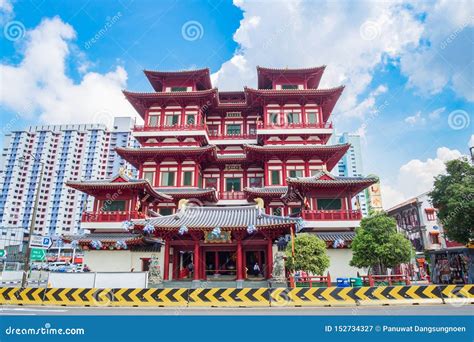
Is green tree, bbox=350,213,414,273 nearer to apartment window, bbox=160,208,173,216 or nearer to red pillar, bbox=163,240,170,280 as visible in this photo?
red pillar, bbox=163,240,170,280

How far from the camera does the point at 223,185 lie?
34.4 m

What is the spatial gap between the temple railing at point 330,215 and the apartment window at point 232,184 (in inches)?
394

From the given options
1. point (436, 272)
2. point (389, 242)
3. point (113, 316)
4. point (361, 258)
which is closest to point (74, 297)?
point (113, 316)

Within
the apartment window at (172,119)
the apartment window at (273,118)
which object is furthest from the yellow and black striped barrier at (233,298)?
the apartment window at (172,119)

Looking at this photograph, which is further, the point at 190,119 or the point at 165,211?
the point at 190,119

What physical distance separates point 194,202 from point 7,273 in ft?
80.1

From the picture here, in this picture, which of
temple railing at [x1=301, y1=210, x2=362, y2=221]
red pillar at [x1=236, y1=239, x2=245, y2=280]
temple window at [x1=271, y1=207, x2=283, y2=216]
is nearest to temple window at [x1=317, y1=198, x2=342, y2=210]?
temple railing at [x1=301, y1=210, x2=362, y2=221]

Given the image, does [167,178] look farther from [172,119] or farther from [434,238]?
[434,238]

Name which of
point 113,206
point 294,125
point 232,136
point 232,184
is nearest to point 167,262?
point 113,206

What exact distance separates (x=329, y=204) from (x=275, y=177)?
23.1 ft

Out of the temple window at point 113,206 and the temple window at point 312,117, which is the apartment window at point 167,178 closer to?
the temple window at point 113,206

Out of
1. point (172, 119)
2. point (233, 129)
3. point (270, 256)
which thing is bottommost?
point (270, 256)

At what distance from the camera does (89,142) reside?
109 metres

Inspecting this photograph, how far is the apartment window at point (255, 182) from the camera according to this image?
34.1 metres
